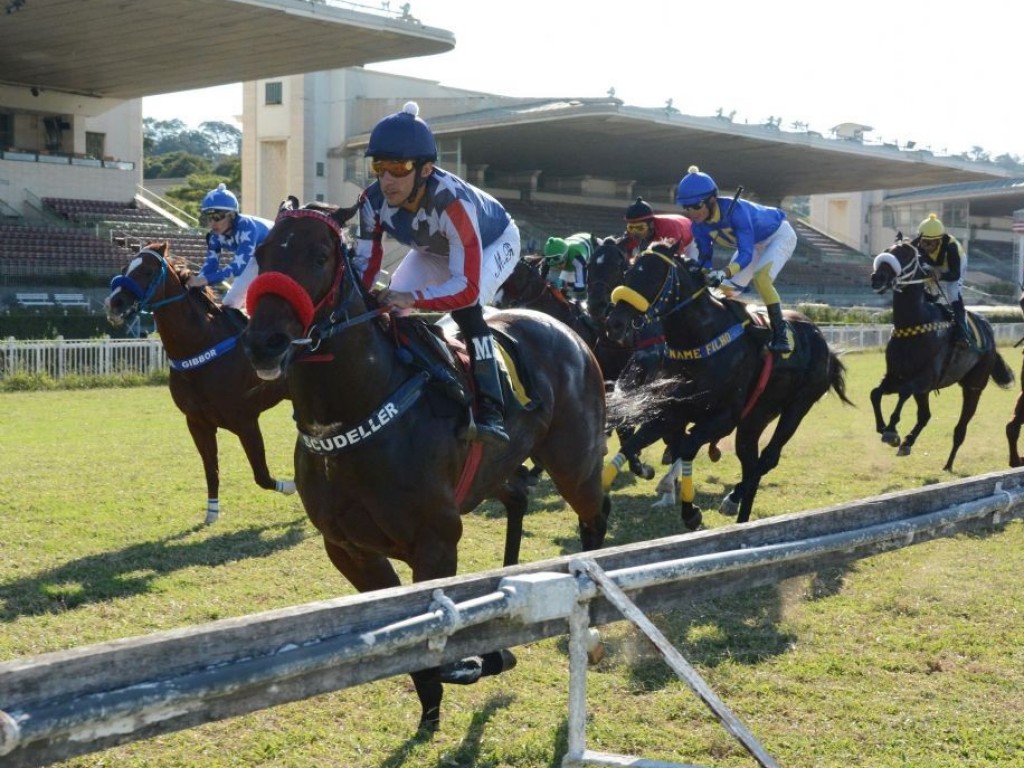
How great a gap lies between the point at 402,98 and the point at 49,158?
1395cm

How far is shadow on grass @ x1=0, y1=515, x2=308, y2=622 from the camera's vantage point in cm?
605

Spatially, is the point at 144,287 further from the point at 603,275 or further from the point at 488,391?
the point at 488,391

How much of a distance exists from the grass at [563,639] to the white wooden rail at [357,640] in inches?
11.3

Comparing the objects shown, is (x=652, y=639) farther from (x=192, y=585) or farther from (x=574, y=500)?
(x=192, y=585)

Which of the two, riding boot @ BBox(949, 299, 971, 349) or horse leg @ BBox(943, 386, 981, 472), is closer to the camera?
riding boot @ BBox(949, 299, 971, 349)

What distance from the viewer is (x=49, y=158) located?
32750mm

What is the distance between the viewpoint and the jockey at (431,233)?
4289mm

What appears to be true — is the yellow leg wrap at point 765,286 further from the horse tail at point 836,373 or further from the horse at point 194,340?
the horse at point 194,340

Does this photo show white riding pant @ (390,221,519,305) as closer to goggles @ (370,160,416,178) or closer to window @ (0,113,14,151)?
goggles @ (370,160,416,178)

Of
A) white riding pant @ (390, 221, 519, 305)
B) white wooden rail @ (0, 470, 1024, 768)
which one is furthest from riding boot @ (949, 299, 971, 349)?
white wooden rail @ (0, 470, 1024, 768)

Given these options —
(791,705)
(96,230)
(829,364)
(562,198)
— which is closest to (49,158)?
(96,230)

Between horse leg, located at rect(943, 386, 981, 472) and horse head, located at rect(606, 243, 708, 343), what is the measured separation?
4613 millimetres

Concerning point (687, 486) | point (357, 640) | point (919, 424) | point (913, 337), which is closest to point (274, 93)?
point (919, 424)

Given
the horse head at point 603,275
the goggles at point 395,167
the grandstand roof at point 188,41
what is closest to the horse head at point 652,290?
the horse head at point 603,275
